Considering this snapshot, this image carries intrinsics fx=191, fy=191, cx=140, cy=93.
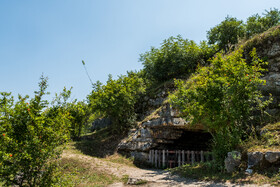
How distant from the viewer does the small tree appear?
73.9ft

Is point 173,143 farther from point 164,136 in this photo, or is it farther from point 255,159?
point 255,159

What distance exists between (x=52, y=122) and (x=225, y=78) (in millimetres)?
7868

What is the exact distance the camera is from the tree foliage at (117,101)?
18772mm

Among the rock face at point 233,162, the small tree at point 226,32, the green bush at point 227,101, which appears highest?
the small tree at point 226,32

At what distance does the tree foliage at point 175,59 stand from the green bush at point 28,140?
17705 millimetres

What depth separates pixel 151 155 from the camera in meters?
14.9

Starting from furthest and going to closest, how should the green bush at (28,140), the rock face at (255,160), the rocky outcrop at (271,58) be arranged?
the rocky outcrop at (271,58) → the rock face at (255,160) → the green bush at (28,140)

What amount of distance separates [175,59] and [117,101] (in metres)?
8.43

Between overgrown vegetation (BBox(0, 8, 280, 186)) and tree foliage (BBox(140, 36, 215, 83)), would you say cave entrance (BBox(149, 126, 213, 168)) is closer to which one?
overgrown vegetation (BBox(0, 8, 280, 186))

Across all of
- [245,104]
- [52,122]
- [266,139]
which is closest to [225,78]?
[245,104]

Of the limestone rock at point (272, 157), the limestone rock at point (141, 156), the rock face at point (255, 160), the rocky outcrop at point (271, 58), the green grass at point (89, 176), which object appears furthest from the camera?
the limestone rock at point (141, 156)

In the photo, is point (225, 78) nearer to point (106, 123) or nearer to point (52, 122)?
point (52, 122)

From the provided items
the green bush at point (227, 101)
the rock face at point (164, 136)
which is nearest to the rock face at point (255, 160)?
the green bush at point (227, 101)

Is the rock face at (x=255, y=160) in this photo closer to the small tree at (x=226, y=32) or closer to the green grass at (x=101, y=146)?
the green grass at (x=101, y=146)
